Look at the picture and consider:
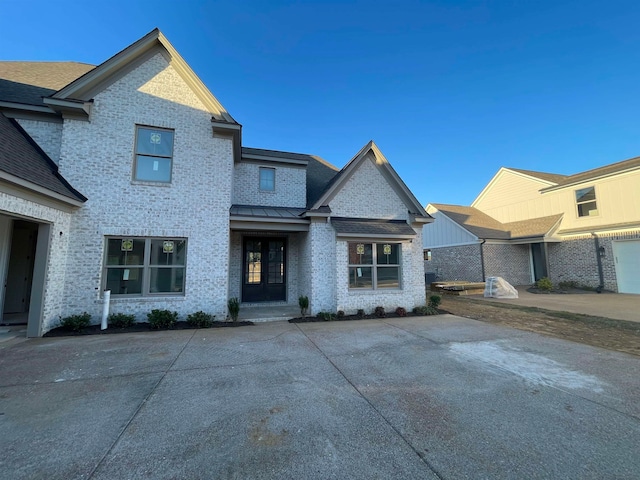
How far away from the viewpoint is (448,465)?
2463 mm

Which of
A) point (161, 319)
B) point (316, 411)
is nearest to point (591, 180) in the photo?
point (316, 411)

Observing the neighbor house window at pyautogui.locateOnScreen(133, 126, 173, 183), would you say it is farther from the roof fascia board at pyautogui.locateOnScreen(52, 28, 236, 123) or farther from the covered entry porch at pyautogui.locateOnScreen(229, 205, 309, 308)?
the covered entry porch at pyautogui.locateOnScreen(229, 205, 309, 308)

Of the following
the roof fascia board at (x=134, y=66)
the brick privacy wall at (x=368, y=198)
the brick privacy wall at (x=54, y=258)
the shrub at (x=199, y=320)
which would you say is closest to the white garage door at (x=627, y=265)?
the brick privacy wall at (x=368, y=198)

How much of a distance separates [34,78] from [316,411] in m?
14.1

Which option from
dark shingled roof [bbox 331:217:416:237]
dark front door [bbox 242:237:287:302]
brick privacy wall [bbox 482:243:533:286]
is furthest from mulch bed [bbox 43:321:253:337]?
brick privacy wall [bbox 482:243:533:286]

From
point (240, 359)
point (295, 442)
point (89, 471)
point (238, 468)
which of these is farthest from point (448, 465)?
point (240, 359)

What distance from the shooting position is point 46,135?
7723mm

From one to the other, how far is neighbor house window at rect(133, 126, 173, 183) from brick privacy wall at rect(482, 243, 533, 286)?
18.6 meters

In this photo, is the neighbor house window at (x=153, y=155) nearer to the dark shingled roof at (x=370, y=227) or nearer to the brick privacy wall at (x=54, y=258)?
the brick privacy wall at (x=54, y=258)

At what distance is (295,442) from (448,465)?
1.44 meters

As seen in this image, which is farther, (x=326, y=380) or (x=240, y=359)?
(x=240, y=359)

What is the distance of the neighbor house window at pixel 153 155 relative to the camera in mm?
8125

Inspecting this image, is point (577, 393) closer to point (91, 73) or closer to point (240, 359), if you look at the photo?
point (240, 359)

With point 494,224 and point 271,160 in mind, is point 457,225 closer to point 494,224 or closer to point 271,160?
point 494,224
